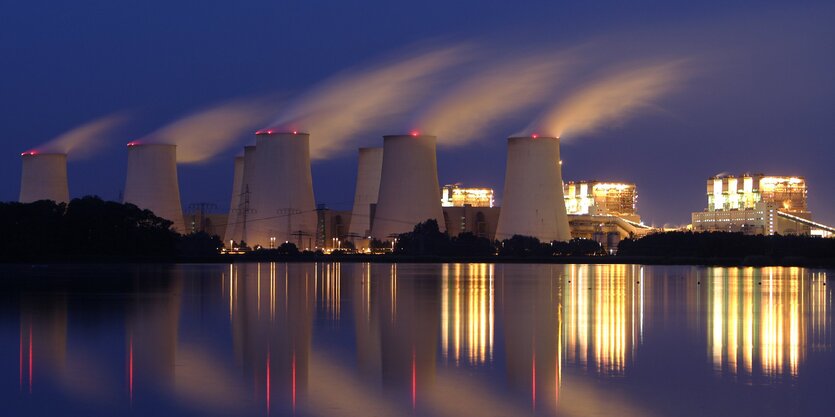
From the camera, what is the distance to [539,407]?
8492mm

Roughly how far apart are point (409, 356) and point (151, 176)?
1717 inches

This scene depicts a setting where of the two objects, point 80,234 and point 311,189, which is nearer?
point 80,234

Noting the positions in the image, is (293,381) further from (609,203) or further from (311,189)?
(609,203)

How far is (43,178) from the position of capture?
182 feet

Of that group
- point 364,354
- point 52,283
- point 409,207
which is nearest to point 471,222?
point 409,207

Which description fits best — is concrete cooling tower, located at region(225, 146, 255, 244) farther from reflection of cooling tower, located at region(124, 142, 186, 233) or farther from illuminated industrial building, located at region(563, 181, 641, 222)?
illuminated industrial building, located at region(563, 181, 641, 222)

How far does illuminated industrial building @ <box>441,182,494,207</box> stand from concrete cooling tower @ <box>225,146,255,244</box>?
2619 cm

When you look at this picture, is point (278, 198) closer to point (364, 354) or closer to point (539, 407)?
point (364, 354)

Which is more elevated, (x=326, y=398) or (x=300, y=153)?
(x=300, y=153)

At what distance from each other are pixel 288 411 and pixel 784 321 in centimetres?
1012

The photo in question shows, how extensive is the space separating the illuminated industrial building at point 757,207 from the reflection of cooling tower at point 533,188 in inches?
1464

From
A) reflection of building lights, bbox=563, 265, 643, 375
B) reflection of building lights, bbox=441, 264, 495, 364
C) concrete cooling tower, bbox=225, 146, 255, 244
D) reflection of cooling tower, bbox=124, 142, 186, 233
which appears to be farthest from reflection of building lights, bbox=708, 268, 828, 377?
concrete cooling tower, bbox=225, 146, 255, 244

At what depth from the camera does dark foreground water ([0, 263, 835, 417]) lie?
338 inches

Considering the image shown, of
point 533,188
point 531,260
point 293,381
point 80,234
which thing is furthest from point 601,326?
point 531,260
